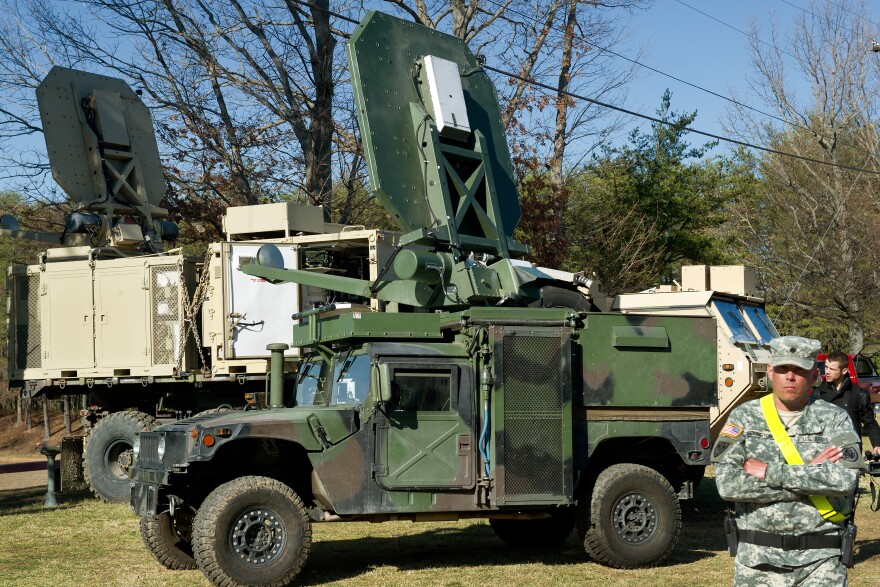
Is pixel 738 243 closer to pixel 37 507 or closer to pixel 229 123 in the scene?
pixel 229 123

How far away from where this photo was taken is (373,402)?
8.94 metres

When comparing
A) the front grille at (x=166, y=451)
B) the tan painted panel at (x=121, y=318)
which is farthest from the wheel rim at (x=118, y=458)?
the front grille at (x=166, y=451)

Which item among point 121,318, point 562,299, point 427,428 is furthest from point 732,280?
point 121,318

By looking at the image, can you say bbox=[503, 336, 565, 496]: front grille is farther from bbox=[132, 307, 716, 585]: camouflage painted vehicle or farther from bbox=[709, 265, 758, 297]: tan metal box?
bbox=[709, 265, 758, 297]: tan metal box

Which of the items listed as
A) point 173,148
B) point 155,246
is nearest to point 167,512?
point 155,246

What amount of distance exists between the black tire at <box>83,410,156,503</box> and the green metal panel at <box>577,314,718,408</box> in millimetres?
7281

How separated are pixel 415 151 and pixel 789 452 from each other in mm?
5838

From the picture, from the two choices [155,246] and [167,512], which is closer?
[167,512]

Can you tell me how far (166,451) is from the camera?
8.84 m

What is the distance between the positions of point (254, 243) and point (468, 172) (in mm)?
4243

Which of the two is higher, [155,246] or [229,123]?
[229,123]

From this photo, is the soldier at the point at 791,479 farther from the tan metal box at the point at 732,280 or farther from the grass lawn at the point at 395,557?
the tan metal box at the point at 732,280

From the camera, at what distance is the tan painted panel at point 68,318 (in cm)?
1523

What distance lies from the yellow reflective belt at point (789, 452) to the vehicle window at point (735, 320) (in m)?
6.84
